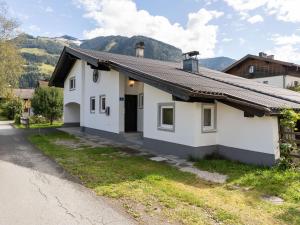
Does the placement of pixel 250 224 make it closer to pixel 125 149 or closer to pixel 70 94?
pixel 125 149

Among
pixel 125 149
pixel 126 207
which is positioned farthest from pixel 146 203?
pixel 125 149

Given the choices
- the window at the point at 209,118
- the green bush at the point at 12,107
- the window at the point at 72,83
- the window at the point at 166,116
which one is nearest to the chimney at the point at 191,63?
the window at the point at 166,116

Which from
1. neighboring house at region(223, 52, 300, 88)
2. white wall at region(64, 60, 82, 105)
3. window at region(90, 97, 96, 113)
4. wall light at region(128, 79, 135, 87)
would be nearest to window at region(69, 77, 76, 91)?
white wall at region(64, 60, 82, 105)

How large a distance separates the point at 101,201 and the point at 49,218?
124 centimetres

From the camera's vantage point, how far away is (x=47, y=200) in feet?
20.0

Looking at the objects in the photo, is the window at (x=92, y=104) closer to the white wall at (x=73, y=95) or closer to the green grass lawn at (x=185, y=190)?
the white wall at (x=73, y=95)

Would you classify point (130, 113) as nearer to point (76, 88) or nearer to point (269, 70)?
point (76, 88)

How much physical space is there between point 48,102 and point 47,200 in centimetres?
2413

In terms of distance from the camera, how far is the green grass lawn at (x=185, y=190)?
5484 millimetres

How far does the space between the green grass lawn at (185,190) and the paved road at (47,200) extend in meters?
0.40

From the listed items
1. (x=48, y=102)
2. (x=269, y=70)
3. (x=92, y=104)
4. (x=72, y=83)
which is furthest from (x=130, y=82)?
(x=269, y=70)

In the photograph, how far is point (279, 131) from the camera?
30.8 ft

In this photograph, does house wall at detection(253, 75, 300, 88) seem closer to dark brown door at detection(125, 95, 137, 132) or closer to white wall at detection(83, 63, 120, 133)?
dark brown door at detection(125, 95, 137, 132)

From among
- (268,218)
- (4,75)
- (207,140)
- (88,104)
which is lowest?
(268,218)
